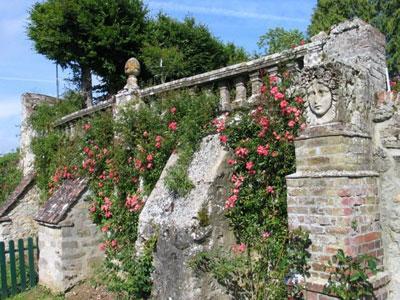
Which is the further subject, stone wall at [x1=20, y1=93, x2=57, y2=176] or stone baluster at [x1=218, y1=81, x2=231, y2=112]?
stone wall at [x1=20, y1=93, x2=57, y2=176]

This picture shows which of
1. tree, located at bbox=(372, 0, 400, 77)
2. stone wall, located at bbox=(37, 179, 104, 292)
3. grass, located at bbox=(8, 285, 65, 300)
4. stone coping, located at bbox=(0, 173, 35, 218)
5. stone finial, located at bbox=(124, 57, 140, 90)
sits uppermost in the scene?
tree, located at bbox=(372, 0, 400, 77)

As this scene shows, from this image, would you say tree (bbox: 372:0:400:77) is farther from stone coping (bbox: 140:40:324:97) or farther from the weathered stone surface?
the weathered stone surface

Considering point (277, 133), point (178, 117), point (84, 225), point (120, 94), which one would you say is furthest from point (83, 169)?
point (277, 133)

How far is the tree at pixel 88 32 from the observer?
50.0 feet

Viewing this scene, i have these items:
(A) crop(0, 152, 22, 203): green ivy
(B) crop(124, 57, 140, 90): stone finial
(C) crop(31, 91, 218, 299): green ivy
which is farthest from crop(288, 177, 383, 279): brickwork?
(A) crop(0, 152, 22, 203): green ivy

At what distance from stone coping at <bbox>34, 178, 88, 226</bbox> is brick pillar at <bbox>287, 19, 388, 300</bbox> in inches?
184

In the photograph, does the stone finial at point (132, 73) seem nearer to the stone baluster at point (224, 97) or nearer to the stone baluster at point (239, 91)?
the stone baluster at point (224, 97)

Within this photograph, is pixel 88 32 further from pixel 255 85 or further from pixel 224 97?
pixel 255 85

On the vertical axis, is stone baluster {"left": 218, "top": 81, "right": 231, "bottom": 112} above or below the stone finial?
below

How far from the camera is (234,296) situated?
491 cm

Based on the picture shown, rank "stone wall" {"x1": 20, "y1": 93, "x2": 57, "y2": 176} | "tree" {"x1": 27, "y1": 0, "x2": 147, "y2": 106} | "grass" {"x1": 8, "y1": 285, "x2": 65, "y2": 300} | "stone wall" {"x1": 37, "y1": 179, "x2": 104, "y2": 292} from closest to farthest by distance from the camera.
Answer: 1. "stone wall" {"x1": 37, "y1": 179, "x2": 104, "y2": 292}
2. "grass" {"x1": 8, "y1": 285, "x2": 65, "y2": 300}
3. "stone wall" {"x1": 20, "y1": 93, "x2": 57, "y2": 176}
4. "tree" {"x1": 27, "y1": 0, "x2": 147, "y2": 106}

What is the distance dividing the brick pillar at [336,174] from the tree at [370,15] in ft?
65.6

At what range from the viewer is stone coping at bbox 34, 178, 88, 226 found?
742 centimetres

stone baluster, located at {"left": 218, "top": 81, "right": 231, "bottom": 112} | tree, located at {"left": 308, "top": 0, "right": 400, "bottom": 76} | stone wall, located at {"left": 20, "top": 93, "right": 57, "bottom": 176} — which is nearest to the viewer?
stone baluster, located at {"left": 218, "top": 81, "right": 231, "bottom": 112}
